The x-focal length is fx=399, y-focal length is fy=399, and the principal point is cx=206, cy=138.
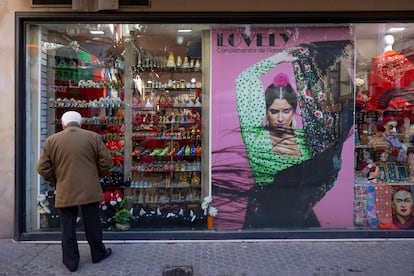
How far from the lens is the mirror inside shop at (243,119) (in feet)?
18.7

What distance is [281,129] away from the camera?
226 inches

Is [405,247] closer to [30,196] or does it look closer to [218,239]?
[218,239]

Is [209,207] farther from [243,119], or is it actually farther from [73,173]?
[73,173]

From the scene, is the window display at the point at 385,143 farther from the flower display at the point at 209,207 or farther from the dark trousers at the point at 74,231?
the dark trousers at the point at 74,231

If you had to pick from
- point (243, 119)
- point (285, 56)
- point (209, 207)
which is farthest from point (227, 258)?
point (285, 56)

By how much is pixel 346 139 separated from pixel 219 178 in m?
1.91

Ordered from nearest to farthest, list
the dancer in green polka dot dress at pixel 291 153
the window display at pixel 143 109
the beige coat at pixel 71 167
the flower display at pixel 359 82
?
the beige coat at pixel 71 167, the dancer in green polka dot dress at pixel 291 153, the flower display at pixel 359 82, the window display at pixel 143 109

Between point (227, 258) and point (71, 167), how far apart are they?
83.3 inches

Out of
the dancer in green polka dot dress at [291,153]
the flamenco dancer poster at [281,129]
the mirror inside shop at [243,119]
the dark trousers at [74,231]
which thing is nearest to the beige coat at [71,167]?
the dark trousers at [74,231]

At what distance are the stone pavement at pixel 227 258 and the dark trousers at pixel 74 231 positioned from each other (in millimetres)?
141

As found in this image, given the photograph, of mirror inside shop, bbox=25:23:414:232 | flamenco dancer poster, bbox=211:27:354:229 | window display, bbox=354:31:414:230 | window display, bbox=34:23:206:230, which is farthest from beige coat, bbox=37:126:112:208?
window display, bbox=354:31:414:230

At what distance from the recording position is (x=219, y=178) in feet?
18.9

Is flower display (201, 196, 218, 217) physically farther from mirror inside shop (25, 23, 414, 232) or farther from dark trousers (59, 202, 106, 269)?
dark trousers (59, 202, 106, 269)

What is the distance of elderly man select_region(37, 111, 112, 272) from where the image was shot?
171 inches
